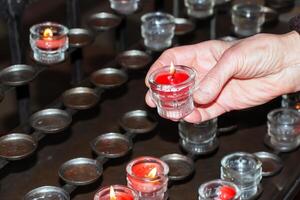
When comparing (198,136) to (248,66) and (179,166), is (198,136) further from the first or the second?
(248,66)

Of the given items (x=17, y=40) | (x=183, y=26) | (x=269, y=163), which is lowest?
(x=269, y=163)

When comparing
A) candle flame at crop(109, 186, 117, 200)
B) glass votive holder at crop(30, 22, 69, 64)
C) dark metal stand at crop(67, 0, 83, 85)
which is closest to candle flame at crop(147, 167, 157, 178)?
candle flame at crop(109, 186, 117, 200)

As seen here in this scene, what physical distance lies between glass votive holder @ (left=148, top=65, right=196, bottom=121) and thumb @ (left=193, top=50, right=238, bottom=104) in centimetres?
2

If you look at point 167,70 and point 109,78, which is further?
point 109,78

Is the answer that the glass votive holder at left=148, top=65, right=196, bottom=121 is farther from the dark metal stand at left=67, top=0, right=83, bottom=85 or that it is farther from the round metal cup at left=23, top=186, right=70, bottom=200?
the dark metal stand at left=67, top=0, right=83, bottom=85

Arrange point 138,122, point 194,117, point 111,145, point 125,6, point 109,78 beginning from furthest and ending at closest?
point 125,6 < point 109,78 < point 138,122 < point 111,145 < point 194,117

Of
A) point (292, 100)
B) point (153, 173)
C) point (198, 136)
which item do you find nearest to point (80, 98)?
point (198, 136)

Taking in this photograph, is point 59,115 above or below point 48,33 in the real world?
below

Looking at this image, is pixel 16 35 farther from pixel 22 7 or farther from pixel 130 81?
pixel 130 81

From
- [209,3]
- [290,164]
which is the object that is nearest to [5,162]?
[290,164]

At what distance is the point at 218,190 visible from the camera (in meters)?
1.50

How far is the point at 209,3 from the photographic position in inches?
88.3

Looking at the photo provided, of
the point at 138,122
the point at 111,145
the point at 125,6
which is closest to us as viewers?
the point at 111,145

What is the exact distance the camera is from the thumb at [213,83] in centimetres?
145
